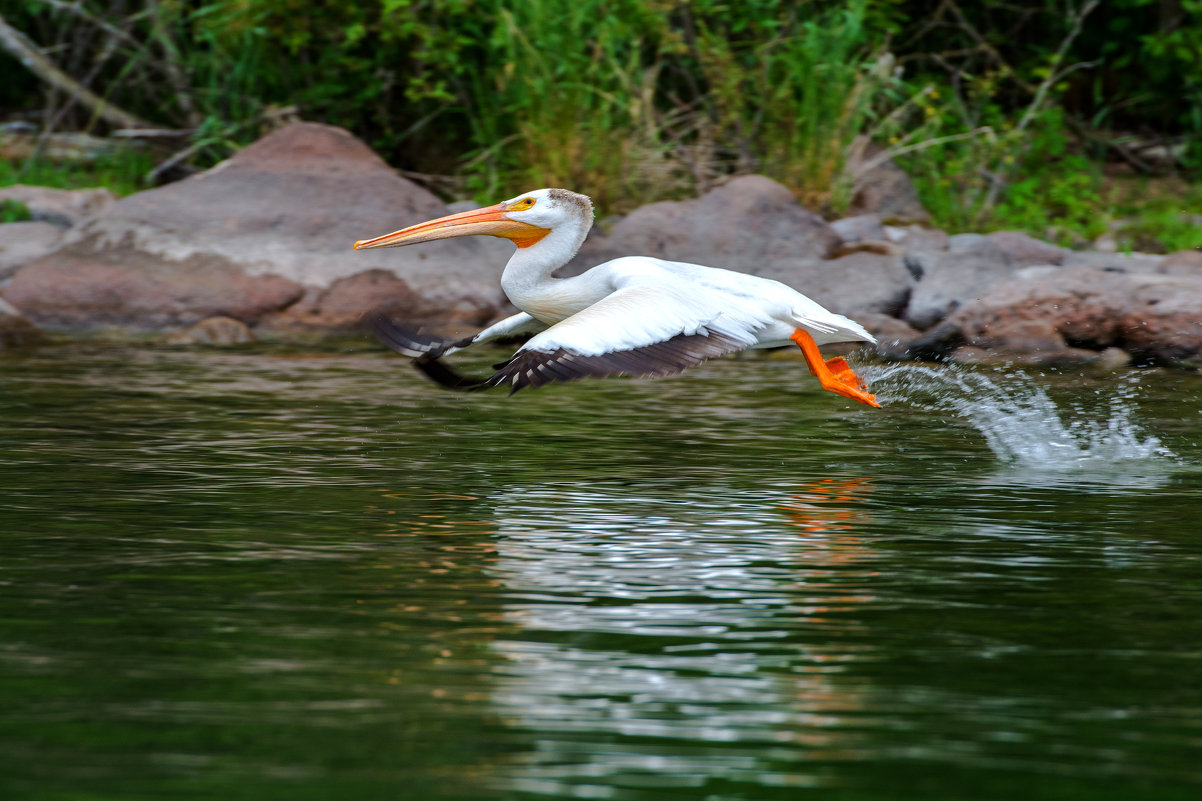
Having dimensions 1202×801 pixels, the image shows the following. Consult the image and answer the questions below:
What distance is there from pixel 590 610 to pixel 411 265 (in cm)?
725

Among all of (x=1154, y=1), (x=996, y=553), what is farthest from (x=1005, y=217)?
(x=996, y=553)

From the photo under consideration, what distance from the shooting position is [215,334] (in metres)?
10.1

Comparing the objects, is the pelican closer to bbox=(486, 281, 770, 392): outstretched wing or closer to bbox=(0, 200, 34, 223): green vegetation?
bbox=(486, 281, 770, 392): outstretched wing

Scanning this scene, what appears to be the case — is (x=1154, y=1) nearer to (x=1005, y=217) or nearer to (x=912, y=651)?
(x=1005, y=217)

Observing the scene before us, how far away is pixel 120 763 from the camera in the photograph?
2.82 m

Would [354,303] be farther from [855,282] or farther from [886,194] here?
[886,194]

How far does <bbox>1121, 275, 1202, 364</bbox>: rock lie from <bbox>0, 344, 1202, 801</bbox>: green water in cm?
195

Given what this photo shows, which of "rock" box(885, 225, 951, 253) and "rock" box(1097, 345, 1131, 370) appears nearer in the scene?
"rock" box(1097, 345, 1131, 370)

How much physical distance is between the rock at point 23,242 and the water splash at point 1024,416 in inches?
239

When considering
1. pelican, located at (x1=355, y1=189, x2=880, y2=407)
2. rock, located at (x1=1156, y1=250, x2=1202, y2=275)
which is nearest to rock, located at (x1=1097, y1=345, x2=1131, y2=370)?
rock, located at (x1=1156, y1=250, x2=1202, y2=275)

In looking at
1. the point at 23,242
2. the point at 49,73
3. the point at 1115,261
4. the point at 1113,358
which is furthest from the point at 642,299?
the point at 49,73

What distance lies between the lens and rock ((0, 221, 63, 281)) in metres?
11.2

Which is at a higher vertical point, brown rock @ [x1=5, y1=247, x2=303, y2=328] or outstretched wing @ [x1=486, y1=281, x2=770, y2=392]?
outstretched wing @ [x1=486, y1=281, x2=770, y2=392]

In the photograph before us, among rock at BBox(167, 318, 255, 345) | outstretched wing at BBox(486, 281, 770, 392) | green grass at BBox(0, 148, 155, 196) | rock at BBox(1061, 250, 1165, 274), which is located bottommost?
rock at BBox(167, 318, 255, 345)
